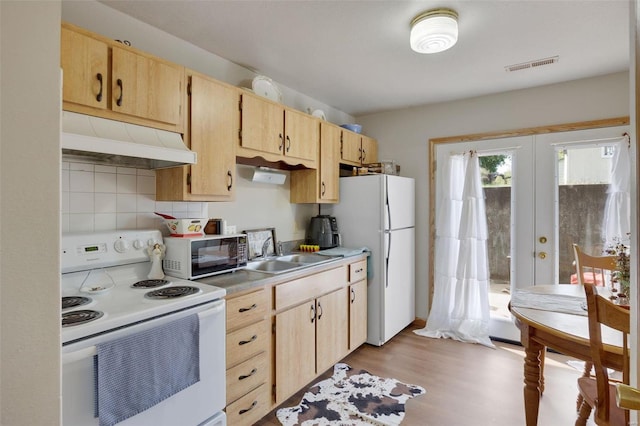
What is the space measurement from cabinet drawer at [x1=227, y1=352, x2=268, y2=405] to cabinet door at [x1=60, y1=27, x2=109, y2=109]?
1544 mm

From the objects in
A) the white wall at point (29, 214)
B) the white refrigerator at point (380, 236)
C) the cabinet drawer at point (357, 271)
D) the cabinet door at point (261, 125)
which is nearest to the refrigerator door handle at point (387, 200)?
the white refrigerator at point (380, 236)

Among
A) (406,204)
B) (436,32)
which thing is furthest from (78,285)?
(406,204)

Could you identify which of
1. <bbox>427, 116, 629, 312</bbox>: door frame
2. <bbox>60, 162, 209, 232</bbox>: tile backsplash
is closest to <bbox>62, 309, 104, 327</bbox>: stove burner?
<bbox>60, 162, 209, 232</bbox>: tile backsplash

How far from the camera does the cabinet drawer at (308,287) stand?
7.07 ft

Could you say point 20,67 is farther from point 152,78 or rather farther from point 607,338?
point 607,338

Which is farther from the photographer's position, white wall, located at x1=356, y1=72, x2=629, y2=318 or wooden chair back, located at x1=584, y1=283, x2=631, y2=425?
white wall, located at x1=356, y1=72, x2=629, y2=318

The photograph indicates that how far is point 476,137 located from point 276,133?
2.17 metres

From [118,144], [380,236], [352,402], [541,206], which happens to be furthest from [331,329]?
[541,206]

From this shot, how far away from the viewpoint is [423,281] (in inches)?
147

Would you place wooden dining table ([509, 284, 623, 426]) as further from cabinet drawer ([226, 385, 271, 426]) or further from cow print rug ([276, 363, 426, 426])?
cabinet drawer ([226, 385, 271, 426])

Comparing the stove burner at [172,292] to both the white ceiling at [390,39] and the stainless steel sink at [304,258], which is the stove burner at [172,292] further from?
the white ceiling at [390,39]

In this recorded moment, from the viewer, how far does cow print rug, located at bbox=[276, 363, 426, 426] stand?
6.82ft

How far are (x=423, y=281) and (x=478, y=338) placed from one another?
779mm

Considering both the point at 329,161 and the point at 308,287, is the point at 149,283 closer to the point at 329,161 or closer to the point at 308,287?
the point at 308,287
